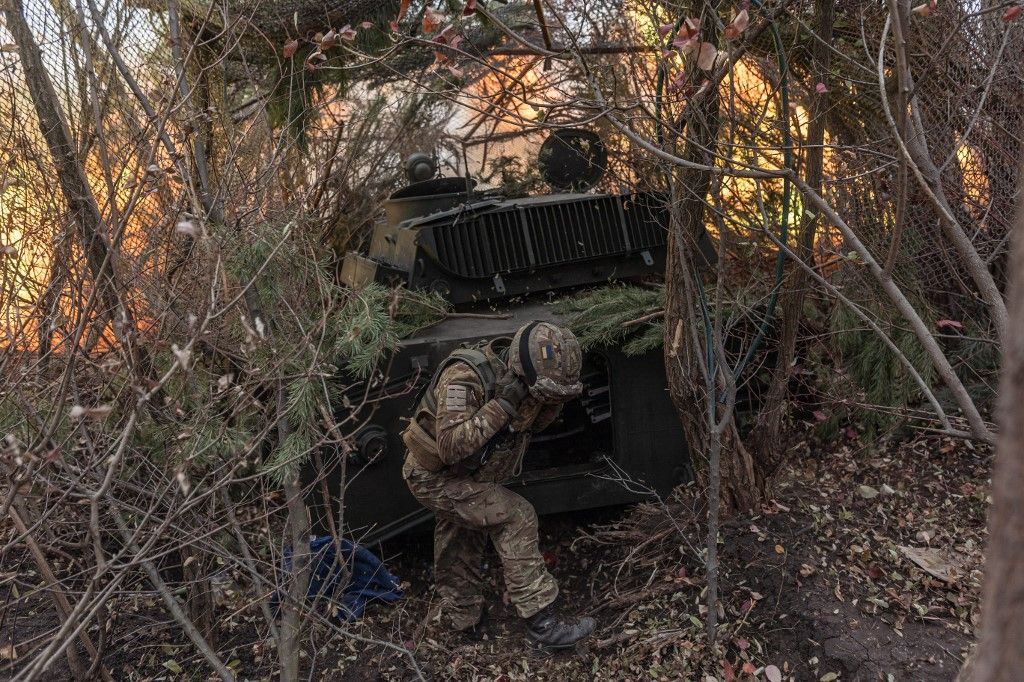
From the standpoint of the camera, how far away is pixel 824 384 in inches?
217

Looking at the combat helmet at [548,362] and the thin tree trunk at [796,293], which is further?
the thin tree trunk at [796,293]

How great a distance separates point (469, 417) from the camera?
4.32m

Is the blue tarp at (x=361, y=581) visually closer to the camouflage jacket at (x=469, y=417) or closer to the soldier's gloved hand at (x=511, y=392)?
the camouflage jacket at (x=469, y=417)

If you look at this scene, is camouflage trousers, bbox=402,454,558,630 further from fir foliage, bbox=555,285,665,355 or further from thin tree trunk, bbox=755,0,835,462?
thin tree trunk, bbox=755,0,835,462

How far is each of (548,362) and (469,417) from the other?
0.46 m

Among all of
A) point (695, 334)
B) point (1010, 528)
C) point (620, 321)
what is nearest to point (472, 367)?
point (620, 321)

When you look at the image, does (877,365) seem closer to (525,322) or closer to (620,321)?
(620,321)

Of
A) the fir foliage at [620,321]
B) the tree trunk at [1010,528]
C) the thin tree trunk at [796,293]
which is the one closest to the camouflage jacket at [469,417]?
the fir foliage at [620,321]

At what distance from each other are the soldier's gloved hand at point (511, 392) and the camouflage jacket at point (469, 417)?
50 mm

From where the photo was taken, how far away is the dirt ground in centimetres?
399

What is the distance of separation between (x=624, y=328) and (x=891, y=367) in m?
1.73

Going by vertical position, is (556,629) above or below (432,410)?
below

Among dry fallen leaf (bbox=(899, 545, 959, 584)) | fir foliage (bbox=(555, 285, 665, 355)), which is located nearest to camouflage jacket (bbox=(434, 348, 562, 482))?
fir foliage (bbox=(555, 285, 665, 355))

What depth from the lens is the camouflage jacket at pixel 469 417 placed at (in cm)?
429
